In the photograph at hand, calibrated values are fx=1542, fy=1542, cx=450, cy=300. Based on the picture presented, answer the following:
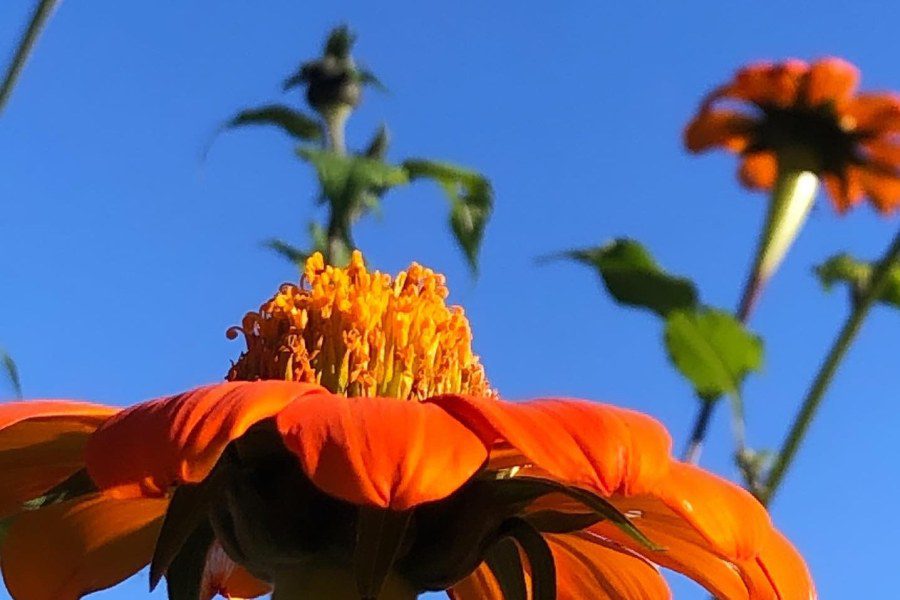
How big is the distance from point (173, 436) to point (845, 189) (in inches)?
32.4

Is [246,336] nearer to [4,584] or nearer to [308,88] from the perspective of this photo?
[4,584]

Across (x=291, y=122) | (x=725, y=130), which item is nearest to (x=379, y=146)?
(x=291, y=122)

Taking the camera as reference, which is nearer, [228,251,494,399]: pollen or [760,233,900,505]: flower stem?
[228,251,494,399]: pollen

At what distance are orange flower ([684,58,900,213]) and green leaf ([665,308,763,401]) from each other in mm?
295

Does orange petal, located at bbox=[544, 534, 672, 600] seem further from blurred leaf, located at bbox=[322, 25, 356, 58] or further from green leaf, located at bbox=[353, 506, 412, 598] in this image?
blurred leaf, located at bbox=[322, 25, 356, 58]

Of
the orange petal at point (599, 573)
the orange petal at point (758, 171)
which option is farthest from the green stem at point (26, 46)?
the orange petal at point (758, 171)

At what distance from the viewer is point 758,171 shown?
3.82 ft

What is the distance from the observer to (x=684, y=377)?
0.84 m

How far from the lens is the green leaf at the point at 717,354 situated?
0.83 m

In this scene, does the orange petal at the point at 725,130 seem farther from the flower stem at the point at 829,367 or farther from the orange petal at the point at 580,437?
the orange petal at the point at 580,437

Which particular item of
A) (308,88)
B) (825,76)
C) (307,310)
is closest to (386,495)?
(307,310)

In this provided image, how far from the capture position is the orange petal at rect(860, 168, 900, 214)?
1.12m

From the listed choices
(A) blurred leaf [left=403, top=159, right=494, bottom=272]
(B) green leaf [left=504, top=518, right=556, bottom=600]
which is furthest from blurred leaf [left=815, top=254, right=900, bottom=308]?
(B) green leaf [left=504, top=518, right=556, bottom=600]

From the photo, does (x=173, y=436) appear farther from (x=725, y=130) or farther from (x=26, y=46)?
(x=725, y=130)
